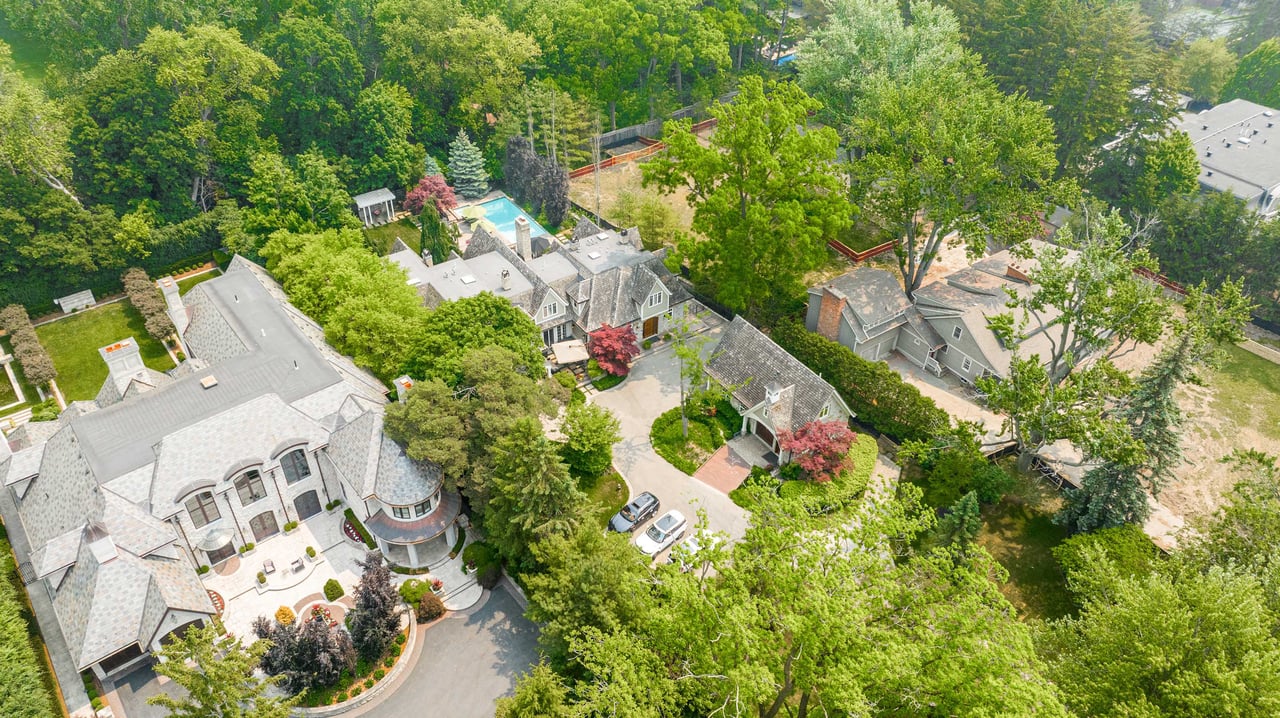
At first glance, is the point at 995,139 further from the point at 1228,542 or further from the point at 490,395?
the point at 490,395

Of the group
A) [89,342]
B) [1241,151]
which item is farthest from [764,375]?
[1241,151]

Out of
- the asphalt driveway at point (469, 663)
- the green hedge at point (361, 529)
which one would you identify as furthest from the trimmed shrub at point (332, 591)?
the asphalt driveway at point (469, 663)

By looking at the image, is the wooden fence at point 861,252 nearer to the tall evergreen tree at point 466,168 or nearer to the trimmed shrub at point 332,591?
the tall evergreen tree at point 466,168

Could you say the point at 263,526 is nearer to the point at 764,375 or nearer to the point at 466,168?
the point at 764,375

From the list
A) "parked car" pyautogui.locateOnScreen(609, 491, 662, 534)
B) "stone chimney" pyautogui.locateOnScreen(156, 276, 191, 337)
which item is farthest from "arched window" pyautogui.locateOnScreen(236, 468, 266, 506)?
"parked car" pyautogui.locateOnScreen(609, 491, 662, 534)

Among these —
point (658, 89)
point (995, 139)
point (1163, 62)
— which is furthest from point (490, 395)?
point (1163, 62)
